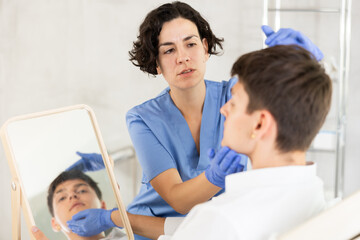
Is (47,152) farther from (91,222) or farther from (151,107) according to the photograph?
(151,107)

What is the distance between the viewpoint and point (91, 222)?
140 centimetres

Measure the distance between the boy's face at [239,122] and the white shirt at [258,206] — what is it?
0.09 metres

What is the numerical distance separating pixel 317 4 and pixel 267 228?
6.74 feet

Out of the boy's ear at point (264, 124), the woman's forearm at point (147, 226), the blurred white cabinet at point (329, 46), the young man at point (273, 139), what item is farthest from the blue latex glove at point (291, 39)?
the blurred white cabinet at point (329, 46)

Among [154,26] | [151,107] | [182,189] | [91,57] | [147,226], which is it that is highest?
[154,26]

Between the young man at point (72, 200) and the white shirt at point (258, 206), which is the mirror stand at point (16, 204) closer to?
the young man at point (72, 200)

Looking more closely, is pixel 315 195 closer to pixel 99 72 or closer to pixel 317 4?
pixel 317 4

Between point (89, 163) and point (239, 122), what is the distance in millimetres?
588

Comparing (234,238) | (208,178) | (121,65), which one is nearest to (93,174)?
(208,178)

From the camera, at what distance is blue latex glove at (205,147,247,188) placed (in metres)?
1.21

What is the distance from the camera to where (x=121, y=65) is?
299cm

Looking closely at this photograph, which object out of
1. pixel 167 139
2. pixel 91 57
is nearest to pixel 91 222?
pixel 167 139

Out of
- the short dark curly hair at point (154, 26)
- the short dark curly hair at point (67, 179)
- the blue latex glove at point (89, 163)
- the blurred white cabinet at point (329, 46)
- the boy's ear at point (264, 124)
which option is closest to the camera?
the boy's ear at point (264, 124)

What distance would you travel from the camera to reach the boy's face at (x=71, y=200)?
134 centimetres
